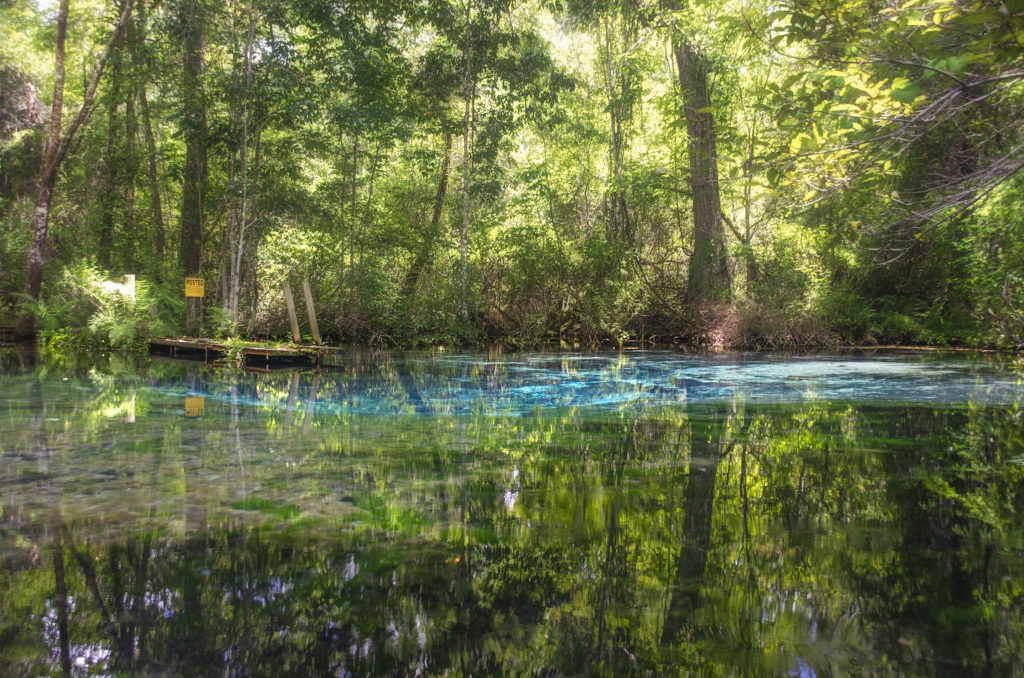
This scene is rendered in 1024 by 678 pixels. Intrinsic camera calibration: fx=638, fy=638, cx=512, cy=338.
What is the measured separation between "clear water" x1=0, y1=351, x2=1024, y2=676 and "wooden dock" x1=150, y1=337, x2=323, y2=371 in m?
5.03

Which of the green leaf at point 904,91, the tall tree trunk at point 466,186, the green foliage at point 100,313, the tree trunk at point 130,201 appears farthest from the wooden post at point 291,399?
the tree trunk at point 130,201

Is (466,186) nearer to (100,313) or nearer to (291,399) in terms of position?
(100,313)

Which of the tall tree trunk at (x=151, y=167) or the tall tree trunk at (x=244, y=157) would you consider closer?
the tall tree trunk at (x=244, y=157)

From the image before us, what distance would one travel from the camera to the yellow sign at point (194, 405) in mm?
→ 5605

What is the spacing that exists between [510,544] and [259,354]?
918 centimetres

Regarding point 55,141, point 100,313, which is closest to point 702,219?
point 100,313

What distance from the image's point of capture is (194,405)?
6.06 m

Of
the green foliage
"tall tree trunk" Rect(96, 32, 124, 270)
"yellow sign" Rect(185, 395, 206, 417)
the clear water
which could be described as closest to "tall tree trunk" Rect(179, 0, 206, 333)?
the green foliage

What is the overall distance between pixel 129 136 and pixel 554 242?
11.7 m

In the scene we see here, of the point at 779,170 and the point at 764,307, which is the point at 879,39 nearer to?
the point at 779,170

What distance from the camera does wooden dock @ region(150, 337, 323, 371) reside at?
34.8ft

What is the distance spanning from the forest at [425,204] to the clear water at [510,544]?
26.7 ft

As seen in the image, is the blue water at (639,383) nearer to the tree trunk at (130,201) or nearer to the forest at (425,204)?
the forest at (425,204)

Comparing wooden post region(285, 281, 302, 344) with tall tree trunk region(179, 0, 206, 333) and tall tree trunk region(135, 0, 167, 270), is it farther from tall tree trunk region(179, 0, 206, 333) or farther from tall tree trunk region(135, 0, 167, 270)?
tall tree trunk region(135, 0, 167, 270)
